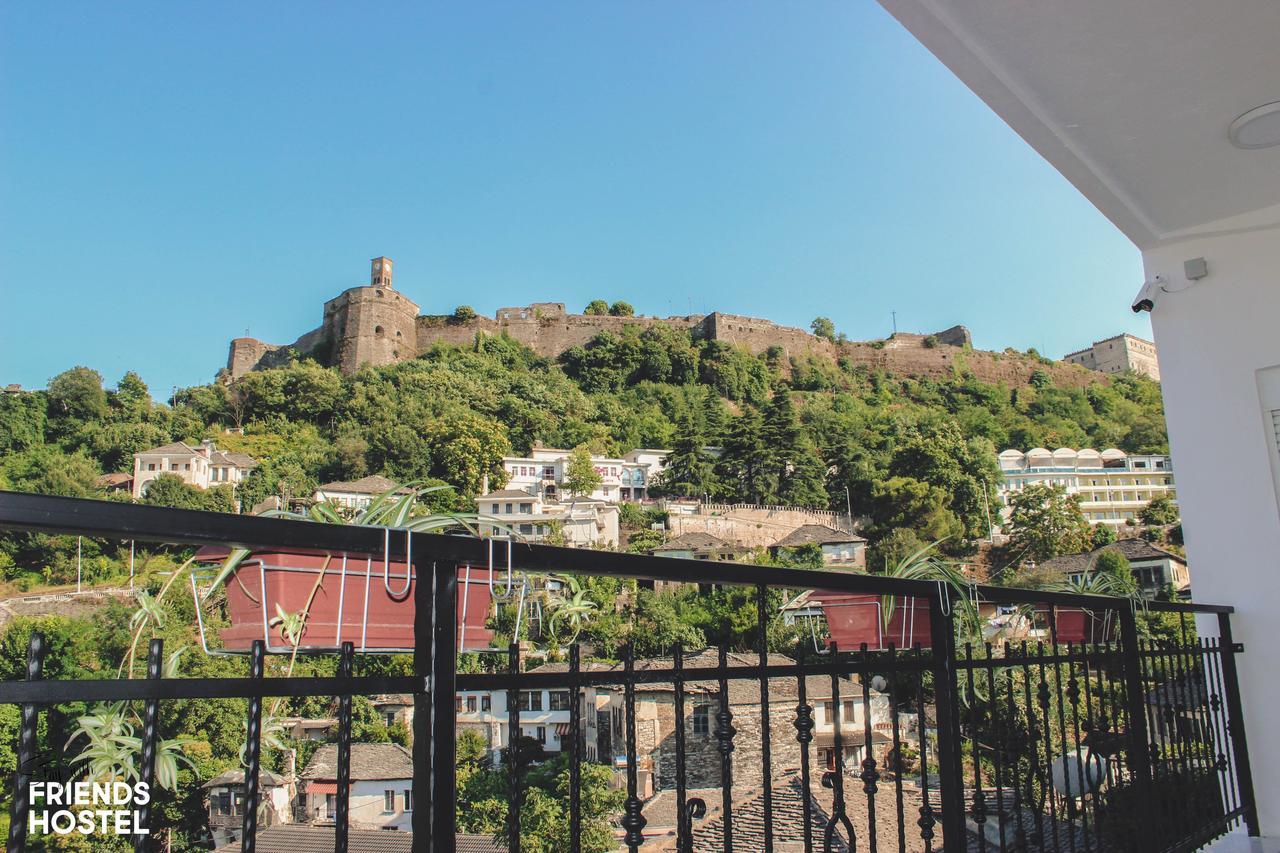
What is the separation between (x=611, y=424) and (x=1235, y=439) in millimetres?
39239

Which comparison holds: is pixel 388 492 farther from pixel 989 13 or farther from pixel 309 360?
pixel 309 360

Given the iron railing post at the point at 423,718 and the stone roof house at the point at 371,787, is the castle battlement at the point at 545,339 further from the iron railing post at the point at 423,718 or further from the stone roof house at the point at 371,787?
the iron railing post at the point at 423,718

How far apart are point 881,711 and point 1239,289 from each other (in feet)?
65.0

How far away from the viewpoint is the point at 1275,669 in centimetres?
341

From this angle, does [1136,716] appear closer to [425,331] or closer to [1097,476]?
[1097,476]

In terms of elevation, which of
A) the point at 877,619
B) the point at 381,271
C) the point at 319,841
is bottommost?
the point at 319,841

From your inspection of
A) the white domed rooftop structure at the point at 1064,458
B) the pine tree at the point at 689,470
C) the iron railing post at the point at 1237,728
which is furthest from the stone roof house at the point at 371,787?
the white domed rooftop structure at the point at 1064,458

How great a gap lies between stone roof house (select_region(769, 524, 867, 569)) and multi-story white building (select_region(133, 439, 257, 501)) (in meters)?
23.2

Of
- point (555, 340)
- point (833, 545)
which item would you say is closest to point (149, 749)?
point (833, 545)

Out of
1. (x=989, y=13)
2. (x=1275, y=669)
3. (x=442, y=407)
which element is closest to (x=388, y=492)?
(x=989, y=13)

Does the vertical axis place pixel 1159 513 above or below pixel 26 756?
above

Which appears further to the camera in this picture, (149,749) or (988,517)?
(988,517)

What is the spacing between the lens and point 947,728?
1.73 metres

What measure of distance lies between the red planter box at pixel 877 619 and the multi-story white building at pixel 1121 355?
217 ft
